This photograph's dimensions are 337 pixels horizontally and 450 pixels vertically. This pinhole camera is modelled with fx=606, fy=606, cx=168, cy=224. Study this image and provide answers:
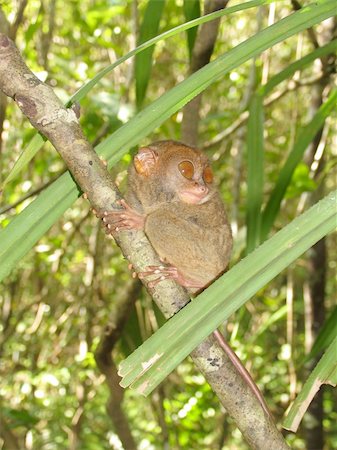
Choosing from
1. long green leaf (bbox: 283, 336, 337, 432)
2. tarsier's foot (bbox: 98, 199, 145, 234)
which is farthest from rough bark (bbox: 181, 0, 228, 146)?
long green leaf (bbox: 283, 336, 337, 432)

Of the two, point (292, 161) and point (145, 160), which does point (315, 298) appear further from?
point (145, 160)

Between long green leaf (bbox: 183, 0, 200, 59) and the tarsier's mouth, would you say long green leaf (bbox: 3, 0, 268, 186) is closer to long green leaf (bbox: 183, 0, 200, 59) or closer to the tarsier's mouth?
the tarsier's mouth

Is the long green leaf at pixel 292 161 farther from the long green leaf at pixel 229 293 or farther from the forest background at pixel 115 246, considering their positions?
the long green leaf at pixel 229 293

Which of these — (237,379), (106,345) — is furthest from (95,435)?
(237,379)

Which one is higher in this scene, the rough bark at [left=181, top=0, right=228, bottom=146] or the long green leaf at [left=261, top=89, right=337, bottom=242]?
the rough bark at [left=181, top=0, right=228, bottom=146]

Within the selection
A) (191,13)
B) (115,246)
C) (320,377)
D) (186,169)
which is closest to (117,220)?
(320,377)

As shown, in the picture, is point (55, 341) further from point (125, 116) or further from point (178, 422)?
point (125, 116)
